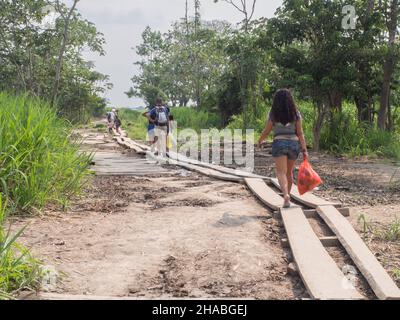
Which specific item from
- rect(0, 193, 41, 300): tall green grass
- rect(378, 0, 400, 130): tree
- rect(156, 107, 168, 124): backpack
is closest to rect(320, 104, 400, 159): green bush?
rect(378, 0, 400, 130): tree

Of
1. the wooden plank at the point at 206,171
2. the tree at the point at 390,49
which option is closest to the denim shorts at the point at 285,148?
the wooden plank at the point at 206,171

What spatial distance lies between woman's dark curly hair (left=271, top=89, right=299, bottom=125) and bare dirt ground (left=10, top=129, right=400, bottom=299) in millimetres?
1099

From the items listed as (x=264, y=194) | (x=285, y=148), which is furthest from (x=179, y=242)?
(x=264, y=194)

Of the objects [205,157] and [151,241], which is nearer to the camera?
[151,241]

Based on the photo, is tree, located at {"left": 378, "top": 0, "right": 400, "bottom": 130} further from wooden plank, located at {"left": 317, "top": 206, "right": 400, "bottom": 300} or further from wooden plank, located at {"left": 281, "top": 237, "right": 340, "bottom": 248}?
wooden plank, located at {"left": 281, "top": 237, "right": 340, "bottom": 248}

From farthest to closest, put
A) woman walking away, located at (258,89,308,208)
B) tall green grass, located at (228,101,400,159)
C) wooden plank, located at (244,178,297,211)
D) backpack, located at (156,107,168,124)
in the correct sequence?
tall green grass, located at (228,101,400,159)
backpack, located at (156,107,168,124)
wooden plank, located at (244,178,297,211)
woman walking away, located at (258,89,308,208)

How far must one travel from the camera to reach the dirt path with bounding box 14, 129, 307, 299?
325 centimetres

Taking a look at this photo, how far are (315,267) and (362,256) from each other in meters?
0.51

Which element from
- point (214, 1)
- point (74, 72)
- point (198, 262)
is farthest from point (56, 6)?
point (198, 262)

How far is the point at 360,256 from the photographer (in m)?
3.71

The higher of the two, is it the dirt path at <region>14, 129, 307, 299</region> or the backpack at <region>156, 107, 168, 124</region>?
the backpack at <region>156, 107, 168, 124</region>

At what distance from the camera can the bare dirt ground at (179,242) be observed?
328 cm
